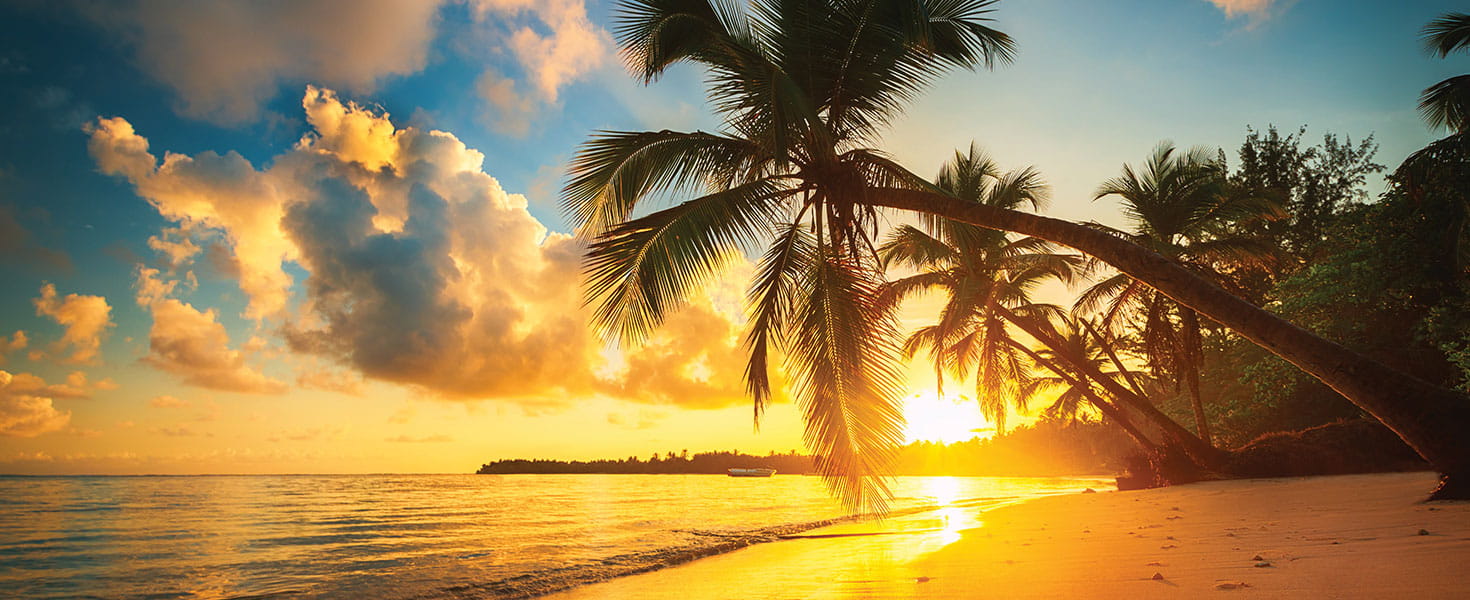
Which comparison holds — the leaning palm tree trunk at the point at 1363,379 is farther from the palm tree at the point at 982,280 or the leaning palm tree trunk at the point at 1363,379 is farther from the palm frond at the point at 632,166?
the palm tree at the point at 982,280

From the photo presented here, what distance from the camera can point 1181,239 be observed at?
57.7 feet

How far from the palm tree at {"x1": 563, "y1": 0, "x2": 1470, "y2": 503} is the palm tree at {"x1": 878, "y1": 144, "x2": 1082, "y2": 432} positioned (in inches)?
261

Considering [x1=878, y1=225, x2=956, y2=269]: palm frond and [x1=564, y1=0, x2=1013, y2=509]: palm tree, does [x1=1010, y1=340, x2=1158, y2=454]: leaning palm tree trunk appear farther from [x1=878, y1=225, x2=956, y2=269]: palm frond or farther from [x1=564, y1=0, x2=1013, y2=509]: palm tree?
[x1=564, y1=0, x2=1013, y2=509]: palm tree

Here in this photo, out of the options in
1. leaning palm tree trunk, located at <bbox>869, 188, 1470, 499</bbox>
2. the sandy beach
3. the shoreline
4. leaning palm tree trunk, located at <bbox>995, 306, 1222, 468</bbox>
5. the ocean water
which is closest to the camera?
the sandy beach

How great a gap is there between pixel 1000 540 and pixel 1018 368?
15452 millimetres

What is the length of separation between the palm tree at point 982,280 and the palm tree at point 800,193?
21.8 feet

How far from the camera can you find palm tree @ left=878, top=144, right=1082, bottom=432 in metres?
15.9

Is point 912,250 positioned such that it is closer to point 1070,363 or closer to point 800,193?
point 1070,363

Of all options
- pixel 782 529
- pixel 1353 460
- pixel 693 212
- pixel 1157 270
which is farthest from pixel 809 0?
pixel 1353 460

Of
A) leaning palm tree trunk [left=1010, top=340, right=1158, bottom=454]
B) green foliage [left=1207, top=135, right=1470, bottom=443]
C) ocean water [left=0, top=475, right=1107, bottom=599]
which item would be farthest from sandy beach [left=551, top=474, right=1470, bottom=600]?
leaning palm tree trunk [left=1010, top=340, right=1158, bottom=454]

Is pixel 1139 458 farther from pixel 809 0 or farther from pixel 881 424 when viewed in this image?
pixel 809 0

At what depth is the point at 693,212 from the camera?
7043 millimetres

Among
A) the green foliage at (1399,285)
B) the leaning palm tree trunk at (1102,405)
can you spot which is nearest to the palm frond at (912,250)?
the leaning palm tree trunk at (1102,405)

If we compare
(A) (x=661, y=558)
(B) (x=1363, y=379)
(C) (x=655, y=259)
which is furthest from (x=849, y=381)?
(B) (x=1363, y=379)
